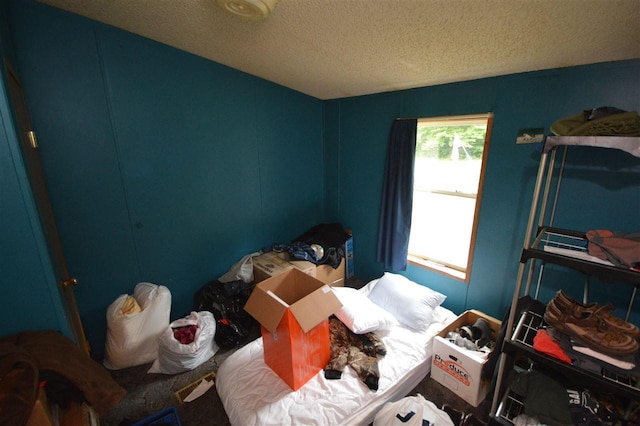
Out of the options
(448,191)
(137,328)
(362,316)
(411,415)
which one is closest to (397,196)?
(448,191)

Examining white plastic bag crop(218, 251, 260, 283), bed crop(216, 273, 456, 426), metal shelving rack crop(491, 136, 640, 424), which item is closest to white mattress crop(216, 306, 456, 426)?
bed crop(216, 273, 456, 426)

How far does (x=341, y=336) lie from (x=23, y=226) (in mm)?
1821

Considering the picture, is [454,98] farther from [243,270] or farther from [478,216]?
[243,270]

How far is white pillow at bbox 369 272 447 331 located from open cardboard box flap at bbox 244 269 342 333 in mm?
823

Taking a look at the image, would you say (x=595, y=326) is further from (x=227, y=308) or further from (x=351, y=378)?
(x=227, y=308)

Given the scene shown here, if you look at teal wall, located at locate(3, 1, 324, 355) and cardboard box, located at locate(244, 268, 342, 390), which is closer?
cardboard box, located at locate(244, 268, 342, 390)

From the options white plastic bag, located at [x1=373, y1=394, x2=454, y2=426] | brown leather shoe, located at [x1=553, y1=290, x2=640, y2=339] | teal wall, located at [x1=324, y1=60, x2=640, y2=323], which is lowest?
white plastic bag, located at [x1=373, y1=394, x2=454, y2=426]

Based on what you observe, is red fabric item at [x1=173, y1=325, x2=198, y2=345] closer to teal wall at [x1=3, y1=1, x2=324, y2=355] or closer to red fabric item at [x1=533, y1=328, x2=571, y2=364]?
teal wall at [x1=3, y1=1, x2=324, y2=355]

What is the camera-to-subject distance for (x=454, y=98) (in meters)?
2.14

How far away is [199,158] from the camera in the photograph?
234 centimetres

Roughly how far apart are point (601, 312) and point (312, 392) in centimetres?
148

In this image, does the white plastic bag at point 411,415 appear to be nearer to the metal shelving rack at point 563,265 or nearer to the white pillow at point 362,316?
the metal shelving rack at point 563,265

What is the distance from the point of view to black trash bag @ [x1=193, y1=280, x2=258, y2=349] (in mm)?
2189

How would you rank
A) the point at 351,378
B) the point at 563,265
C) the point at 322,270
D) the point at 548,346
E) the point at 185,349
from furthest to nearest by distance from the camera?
1. the point at 322,270
2. the point at 185,349
3. the point at 351,378
4. the point at 548,346
5. the point at 563,265
